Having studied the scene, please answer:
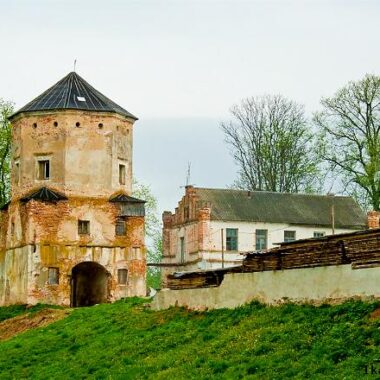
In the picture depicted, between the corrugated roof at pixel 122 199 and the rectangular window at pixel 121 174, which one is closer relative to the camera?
the corrugated roof at pixel 122 199

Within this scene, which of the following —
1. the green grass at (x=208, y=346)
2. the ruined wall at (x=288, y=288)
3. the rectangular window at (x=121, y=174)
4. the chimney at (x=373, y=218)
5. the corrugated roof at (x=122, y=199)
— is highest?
the rectangular window at (x=121, y=174)

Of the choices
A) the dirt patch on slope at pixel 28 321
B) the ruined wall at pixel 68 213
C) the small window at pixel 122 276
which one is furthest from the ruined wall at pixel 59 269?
the dirt patch on slope at pixel 28 321

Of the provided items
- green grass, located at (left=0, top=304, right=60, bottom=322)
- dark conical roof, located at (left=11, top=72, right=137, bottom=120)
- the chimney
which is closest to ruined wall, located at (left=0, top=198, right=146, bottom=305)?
green grass, located at (left=0, top=304, right=60, bottom=322)

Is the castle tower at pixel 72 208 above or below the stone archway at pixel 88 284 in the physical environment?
above

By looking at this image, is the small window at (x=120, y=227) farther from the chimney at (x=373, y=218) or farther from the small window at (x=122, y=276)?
the chimney at (x=373, y=218)

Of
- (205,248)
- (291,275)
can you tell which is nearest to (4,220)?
(205,248)

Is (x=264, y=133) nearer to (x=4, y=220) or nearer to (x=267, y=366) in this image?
(x=4, y=220)

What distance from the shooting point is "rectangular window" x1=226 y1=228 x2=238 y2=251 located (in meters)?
57.7

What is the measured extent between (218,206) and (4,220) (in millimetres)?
12385

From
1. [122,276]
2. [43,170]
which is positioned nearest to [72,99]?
[43,170]

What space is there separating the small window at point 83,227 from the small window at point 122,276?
225 centimetres

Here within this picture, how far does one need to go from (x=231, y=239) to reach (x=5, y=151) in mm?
12730

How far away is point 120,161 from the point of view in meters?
50.2

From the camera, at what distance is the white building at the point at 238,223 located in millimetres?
57094
